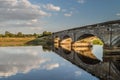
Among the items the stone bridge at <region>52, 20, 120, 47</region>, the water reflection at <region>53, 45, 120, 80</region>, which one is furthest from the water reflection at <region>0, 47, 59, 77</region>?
the stone bridge at <region>52, 20, 120, 47</region>

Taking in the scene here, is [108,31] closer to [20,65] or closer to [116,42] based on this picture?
[116,42]

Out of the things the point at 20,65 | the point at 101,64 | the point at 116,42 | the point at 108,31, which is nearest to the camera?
the point at 101,64

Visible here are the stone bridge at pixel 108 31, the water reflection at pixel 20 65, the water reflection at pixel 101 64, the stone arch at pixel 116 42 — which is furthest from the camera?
the stone arch at pixel 116 42

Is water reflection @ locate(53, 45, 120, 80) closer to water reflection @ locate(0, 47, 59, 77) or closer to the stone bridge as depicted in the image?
the stone bridge

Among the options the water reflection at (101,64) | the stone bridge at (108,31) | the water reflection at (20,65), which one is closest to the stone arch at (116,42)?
the stone bridge at (108,31)

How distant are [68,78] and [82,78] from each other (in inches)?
39.1

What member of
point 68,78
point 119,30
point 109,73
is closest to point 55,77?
point 68,78

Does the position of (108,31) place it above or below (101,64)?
above

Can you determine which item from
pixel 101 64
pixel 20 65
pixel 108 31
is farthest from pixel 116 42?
pixel 20 65

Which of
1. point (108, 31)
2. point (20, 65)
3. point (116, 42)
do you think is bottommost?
point (20, 65)

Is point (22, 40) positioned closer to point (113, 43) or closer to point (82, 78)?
point (113, 43)

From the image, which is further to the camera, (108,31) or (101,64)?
(108,31)

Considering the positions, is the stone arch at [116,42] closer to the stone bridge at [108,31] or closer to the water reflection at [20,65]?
the stone bridge at [108,31]

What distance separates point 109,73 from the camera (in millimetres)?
18750
